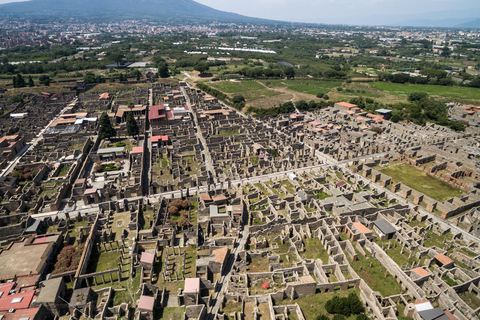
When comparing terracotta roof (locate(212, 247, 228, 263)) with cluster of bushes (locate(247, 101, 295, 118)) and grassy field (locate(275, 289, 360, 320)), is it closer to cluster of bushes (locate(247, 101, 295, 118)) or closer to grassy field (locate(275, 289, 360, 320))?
grassy field (locate(275, 289, 360, 320))

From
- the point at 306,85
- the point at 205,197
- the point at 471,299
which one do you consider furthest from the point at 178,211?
the point at 306,85

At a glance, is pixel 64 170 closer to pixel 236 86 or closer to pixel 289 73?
pixel 236 86

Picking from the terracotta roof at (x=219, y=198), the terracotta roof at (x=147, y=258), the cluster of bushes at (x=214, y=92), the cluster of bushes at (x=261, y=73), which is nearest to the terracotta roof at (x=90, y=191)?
the terracotta roof at (x=147, y=258)

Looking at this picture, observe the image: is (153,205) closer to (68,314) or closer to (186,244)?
(186,244)

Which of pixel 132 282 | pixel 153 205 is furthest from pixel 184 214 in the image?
pixel 132 282

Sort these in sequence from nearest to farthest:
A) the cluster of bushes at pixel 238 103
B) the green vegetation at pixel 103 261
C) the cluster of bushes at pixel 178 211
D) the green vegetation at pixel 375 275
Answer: the green vegetation at pixel 375 275 < the green vegetation at pixel 103 261 < the cluster of bushes at pixel 178 211 < the cluster of bushes at pixel 238 103

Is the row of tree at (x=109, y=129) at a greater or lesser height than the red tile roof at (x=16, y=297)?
greater

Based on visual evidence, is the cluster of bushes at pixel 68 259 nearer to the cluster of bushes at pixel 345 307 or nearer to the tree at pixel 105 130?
the cluster of bushes at pixel 345 307
